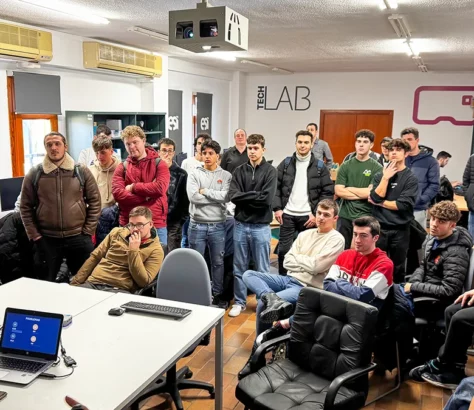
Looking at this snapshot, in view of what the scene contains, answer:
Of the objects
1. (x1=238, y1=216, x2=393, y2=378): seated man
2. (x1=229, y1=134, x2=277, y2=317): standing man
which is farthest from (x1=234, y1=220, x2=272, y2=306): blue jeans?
(x1=238, y1=216, x2=393, y2=378): seated man

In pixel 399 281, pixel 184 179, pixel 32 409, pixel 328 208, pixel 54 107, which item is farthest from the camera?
pixel 54 107

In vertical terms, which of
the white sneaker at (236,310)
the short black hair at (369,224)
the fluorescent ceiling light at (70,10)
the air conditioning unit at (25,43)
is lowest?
the white sneaker at (236,310)

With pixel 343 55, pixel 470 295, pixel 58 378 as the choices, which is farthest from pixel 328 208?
pixel 343 55

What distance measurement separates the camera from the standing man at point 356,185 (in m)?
4.41

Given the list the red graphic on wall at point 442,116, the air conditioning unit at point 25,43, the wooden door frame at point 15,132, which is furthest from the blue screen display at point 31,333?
the red graphic on wall at point 442,116

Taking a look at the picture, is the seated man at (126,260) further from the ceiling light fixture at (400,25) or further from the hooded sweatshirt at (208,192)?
the ceiling light fixture at (400,25)

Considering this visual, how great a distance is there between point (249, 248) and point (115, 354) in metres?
2.23

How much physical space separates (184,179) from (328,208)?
170 centimetres

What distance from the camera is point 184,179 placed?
4.64 m

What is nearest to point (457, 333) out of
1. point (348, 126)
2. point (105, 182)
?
point (105, 182)

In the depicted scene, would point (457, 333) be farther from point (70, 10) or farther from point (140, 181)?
point (70, 10)

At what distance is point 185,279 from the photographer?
3.08m

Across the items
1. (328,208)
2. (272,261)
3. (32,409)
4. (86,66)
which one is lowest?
(272,261)

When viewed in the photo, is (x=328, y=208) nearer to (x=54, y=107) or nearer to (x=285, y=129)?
(x=54, y=107)
